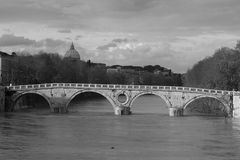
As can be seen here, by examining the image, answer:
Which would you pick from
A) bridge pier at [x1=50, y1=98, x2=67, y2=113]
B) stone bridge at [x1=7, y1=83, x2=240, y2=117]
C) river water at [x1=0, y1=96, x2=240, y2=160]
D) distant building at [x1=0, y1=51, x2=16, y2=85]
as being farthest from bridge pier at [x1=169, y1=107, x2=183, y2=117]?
distant building at [x1=0, y1=51, x2=16, y2=85]

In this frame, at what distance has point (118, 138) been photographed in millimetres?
38406

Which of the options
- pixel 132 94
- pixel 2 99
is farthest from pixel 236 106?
pixel 2 99

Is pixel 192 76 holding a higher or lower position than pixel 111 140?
higher

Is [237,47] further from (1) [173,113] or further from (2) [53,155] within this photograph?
(2) [53,155]

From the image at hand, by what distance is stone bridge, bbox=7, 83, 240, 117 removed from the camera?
53.4 m

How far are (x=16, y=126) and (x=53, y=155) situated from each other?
1342 cm

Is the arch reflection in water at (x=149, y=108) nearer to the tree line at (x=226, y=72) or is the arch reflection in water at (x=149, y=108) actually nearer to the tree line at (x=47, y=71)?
the tree line at (x=226, y=72)

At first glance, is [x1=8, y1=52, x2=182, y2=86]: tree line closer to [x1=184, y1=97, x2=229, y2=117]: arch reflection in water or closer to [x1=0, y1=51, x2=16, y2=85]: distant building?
[x1=0, y1=51, x2=16, y2=85]: distant building

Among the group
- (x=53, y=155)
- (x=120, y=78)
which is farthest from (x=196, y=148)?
(x=120, y=78)

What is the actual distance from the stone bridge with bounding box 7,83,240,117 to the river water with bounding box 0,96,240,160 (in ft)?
6.19

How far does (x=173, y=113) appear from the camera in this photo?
5481 centimetres

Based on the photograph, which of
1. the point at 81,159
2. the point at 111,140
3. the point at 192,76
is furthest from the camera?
the point at 192,76

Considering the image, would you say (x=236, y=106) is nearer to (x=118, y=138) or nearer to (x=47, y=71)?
(x=118, y=138)

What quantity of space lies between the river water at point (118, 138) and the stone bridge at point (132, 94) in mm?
1888
